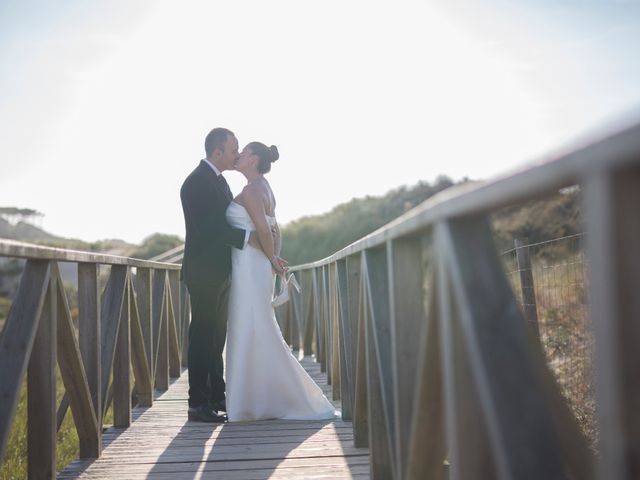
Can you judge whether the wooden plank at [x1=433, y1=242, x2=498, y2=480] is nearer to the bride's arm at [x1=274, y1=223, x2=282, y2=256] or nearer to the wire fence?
the wire fence

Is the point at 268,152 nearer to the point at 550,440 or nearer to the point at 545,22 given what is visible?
the point at 550,440

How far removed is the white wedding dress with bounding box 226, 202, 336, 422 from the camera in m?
4.60

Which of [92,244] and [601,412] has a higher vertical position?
[92,244]

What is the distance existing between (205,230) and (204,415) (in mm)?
1145

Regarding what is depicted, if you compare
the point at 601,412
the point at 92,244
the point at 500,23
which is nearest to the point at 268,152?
the point at 601,412

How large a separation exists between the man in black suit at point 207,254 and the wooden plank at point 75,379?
1.07 m

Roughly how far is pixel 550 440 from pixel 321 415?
337 cm

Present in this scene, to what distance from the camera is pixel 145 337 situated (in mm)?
5156

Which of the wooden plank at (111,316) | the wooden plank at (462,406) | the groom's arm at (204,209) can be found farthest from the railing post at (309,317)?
the wooden plank at (462,406)

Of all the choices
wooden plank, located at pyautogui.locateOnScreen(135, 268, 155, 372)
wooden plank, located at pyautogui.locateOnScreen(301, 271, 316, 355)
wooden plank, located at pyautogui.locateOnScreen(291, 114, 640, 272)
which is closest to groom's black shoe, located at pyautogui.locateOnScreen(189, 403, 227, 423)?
wooden plank, located at pyautogui.locateOnScreen(135, 268, 155, 372)

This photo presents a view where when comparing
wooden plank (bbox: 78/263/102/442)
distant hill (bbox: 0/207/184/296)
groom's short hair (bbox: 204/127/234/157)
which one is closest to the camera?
wooden plank (bbox: 78/263/102/442)

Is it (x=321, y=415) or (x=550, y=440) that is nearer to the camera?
(x=550, y=440)

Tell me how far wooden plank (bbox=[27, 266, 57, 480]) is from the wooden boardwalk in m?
0.46

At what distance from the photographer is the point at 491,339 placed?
139 cm
